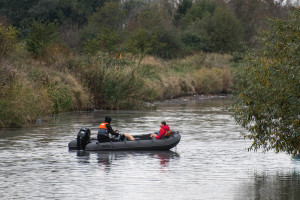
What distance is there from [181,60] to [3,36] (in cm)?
2489

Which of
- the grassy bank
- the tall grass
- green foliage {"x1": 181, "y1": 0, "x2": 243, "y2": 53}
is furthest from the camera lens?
green foliage {"x1": 181, "y1": 0, "x2": 243, "y2": 53}

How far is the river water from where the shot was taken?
14523mm

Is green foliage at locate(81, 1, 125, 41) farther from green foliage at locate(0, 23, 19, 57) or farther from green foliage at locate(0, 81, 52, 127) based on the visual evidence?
green foliage at locate(0, 81, 52, 127)

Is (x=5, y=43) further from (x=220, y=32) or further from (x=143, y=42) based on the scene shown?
(x=220, y=32)

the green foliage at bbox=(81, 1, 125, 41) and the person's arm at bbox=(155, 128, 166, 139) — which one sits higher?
the green foliage at bbox=(81, 1, 125, 41)

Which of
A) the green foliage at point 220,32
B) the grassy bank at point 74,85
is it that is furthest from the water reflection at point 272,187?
the green foliage at point 220,32

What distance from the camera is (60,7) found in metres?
79.7

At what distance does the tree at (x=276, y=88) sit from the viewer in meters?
15.4

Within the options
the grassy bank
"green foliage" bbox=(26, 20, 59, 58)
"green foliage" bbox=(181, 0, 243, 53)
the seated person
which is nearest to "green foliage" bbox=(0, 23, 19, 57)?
the grassy bank

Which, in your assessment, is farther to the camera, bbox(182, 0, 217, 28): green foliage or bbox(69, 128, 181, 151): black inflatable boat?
bbox(182, 0, 217, 28): green foliage

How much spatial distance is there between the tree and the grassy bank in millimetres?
13936

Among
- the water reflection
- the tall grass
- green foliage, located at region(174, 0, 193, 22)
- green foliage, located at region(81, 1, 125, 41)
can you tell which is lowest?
the water reflection

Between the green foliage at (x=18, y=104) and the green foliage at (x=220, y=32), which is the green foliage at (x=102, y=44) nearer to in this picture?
the green foliage at (x=18, y=104)

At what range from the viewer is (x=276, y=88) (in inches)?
605
